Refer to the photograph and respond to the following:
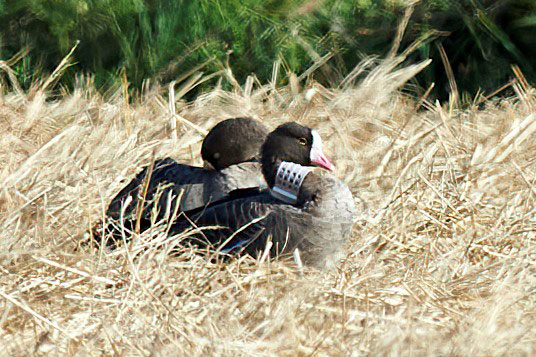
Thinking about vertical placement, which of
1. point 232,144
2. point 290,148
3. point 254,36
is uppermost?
point 290,148

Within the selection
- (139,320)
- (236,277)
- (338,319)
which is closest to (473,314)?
(338,319)

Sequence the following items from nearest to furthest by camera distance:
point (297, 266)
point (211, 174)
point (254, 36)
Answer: point (297, 266) < point (211, 174) < point (254, 36)

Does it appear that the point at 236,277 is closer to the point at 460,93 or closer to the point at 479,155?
the point at 479,155

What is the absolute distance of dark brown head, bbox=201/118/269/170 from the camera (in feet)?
12.2

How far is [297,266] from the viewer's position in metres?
3.04

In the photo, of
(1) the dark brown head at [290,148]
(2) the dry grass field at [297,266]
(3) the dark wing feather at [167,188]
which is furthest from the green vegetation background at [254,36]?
(1) the dark brown head at [290,148]

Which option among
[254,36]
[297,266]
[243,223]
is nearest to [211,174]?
[243,223]

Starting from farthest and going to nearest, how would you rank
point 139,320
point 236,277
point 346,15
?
point 346,15, point 236,277, point 139,320

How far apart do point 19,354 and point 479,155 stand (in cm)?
243

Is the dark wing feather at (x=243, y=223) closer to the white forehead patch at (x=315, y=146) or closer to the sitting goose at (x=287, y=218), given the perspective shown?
the sitting goose at (x=287, y=218)

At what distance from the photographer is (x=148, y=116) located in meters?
5.02

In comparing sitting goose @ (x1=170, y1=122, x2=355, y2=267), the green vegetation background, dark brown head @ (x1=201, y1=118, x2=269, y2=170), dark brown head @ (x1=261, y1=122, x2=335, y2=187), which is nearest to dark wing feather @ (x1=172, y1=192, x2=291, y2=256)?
sitting goose @ (x1=170, y1=122, x2=355, y2=267)

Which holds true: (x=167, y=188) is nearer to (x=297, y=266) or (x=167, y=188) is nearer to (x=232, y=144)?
(x=232, y=144)

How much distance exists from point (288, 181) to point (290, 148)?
0.13 metres
